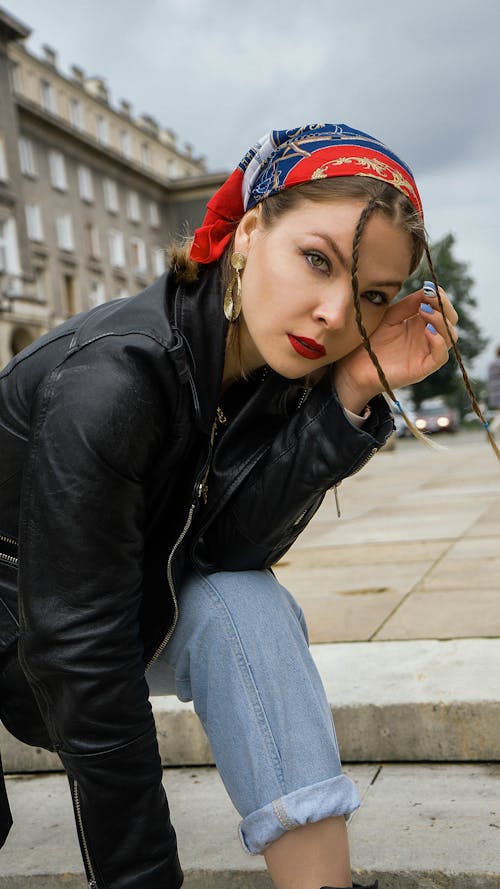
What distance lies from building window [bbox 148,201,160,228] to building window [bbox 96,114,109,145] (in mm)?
3630

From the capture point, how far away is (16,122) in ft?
109

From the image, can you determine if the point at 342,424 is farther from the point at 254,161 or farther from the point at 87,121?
the point at 87,121

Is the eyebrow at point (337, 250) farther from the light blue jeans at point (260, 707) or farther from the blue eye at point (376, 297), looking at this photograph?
the light blue jeans at point (260, 707)

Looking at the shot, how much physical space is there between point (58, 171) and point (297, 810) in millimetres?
37937

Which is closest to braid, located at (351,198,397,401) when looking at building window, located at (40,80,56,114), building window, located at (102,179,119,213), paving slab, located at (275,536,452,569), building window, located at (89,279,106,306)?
paving slab, located at (275,536,452,569)

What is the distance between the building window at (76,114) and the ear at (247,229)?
137ft

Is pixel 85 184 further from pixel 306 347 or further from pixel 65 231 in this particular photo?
pixel 306 347

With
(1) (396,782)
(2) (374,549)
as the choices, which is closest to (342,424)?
(1) (396,782)

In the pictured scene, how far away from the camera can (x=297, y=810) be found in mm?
1634

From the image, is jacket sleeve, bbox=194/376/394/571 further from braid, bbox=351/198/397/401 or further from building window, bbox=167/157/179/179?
building window, bbox=167/157/179/179

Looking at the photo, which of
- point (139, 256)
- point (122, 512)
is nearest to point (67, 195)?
point (139, 256)

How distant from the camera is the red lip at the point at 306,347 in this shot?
69.2 inches

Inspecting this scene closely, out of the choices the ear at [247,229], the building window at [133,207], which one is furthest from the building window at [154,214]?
the ear at [247,229]

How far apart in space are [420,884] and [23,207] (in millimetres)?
32927
